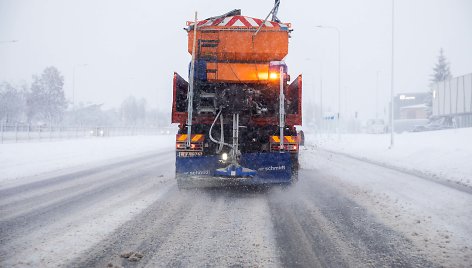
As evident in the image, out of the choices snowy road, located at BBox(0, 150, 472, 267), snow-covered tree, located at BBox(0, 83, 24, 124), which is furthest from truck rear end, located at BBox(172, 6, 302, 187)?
snow-covered tree, located at BBox(0, 83, 24, 124)

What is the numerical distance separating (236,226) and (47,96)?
6181 centimetres

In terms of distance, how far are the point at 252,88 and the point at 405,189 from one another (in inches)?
161

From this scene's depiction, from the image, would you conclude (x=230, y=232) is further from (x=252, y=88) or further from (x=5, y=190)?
(x=5, y=190)

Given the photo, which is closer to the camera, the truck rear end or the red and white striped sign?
the truck rear end

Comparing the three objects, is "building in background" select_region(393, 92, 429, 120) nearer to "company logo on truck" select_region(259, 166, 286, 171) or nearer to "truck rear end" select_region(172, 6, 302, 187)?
"truck rear end" select_region(172, 6, 302, 187)

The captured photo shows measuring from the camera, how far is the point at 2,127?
2481 cm

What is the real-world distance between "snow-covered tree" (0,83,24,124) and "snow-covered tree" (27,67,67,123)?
2517mm

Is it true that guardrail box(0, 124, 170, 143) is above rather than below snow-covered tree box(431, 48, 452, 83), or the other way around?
below

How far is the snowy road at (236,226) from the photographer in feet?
11.1

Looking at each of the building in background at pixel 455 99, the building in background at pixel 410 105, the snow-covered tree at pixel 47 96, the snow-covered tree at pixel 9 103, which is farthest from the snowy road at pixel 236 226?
the building in background at pixel 410 105

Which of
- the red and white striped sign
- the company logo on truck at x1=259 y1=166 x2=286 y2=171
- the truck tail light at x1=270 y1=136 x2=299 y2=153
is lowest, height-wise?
the company logo on truck at x1=259 y1=166 x2=286 y2=171

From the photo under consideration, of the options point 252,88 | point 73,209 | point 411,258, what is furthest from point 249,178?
point 411,258

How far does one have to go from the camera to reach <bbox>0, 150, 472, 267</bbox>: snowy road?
338cm

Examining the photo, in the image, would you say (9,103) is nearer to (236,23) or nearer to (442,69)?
(236,23)
